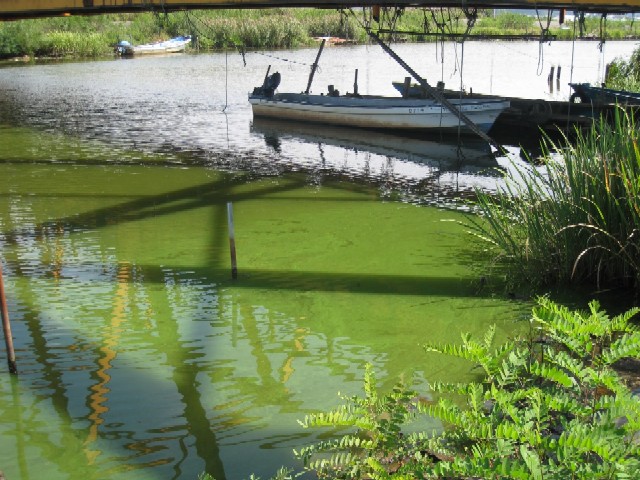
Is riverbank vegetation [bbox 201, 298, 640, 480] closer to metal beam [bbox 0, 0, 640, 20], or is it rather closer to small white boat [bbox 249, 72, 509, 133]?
metal beam [bbox 0, 0, 640, 20]

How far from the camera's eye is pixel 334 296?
9.72 metres

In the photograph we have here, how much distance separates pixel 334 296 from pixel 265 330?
4.32 ft

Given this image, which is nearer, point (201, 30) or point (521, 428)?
point (521, 428)

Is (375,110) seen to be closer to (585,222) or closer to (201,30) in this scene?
(585,222)

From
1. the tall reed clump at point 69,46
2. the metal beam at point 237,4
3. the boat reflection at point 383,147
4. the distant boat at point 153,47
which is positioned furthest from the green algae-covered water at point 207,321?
the tall reed clump at point 69,46

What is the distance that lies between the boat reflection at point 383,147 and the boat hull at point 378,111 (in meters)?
0.32

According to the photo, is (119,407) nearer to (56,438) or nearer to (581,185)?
(56,438)

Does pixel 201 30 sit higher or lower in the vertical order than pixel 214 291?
higher

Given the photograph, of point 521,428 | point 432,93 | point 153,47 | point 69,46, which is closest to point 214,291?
point 521,428

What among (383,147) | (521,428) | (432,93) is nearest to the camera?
(521,428)

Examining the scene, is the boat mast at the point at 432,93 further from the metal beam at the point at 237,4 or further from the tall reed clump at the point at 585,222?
the tall reed clump at the point at 585,222

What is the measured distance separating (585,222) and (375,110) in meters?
16.4

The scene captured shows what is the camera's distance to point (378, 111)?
24.9 m

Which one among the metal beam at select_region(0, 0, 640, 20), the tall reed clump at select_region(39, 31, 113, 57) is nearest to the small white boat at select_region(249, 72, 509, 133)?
the metal beam at select_region(0, 0, 640, 20)
